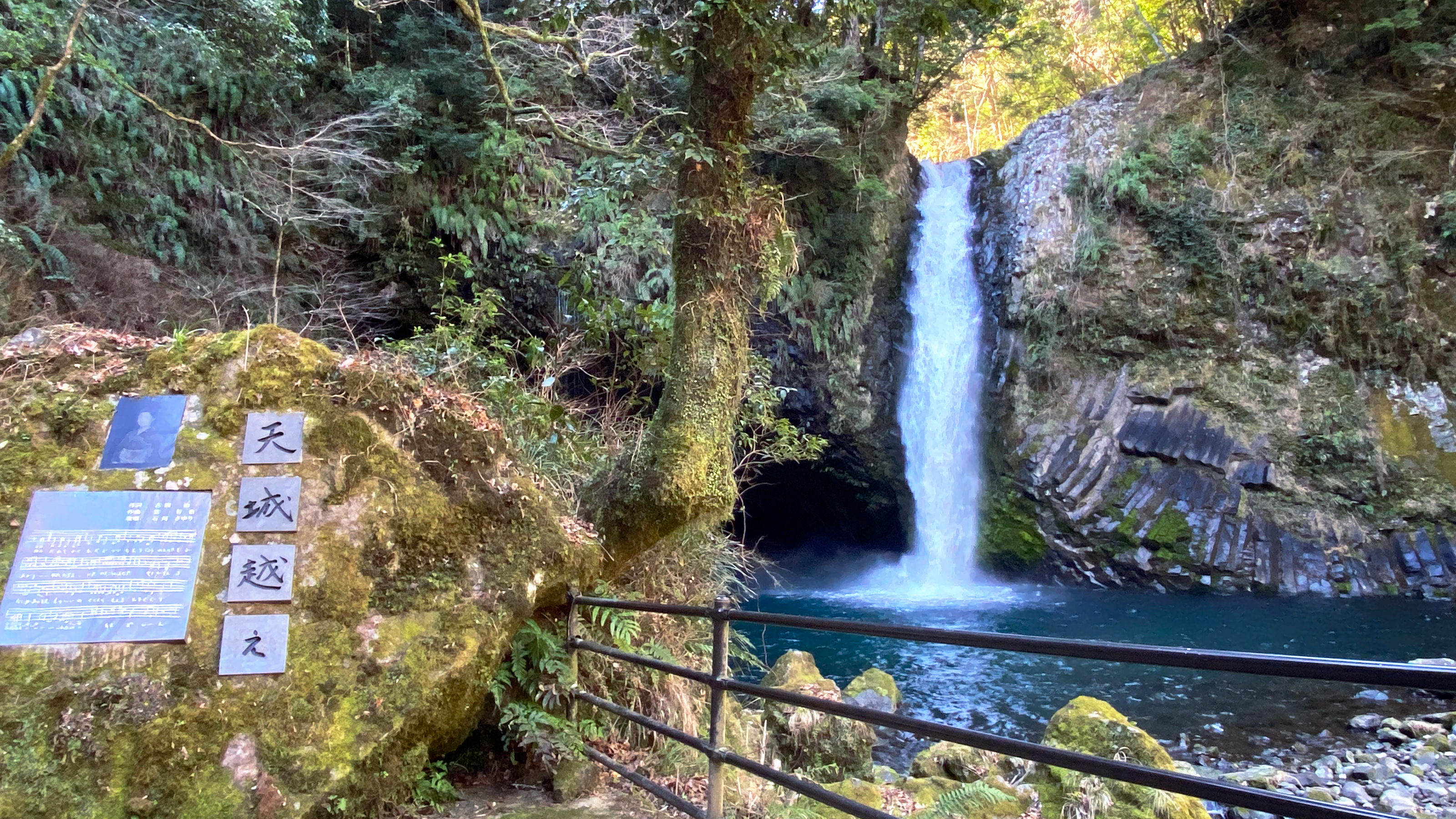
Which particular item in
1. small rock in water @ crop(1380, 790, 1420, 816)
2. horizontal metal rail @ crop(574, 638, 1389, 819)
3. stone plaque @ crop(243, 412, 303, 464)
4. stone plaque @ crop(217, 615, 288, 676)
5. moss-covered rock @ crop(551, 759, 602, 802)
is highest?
stone plaque @ crop(243, 412, 303, 464)

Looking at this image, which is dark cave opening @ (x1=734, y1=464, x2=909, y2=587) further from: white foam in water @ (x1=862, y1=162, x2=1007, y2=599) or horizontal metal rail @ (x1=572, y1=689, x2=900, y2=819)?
horizontal metal rail @ (x1=572, y1=689, x2=900, y2=819)

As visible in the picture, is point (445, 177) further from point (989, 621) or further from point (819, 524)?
point (819, 524)

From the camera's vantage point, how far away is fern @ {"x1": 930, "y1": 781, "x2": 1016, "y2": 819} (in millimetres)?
3355

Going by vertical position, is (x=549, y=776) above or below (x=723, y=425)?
below

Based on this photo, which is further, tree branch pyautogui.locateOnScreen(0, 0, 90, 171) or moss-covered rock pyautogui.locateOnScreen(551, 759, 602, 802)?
tree branch pyautogui.locateOnScreen(0, 0, 90, 171)

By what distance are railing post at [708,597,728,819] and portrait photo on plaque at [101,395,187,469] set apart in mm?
2010

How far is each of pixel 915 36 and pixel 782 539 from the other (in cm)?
961

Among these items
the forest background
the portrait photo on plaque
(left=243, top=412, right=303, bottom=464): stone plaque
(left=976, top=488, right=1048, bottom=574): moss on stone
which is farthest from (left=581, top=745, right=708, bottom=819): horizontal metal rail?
(left=976, top=488, right=1048, bottom=574): moss on stone

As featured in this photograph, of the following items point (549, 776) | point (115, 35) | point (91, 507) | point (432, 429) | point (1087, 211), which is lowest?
point (549, 776)

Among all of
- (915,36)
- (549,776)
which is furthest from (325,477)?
(915,36)

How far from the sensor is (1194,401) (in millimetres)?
11891

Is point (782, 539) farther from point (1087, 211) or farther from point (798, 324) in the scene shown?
point (1087, 211)

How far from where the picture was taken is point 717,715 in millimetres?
2311

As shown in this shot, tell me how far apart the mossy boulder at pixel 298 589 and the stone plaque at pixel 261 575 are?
3cm
